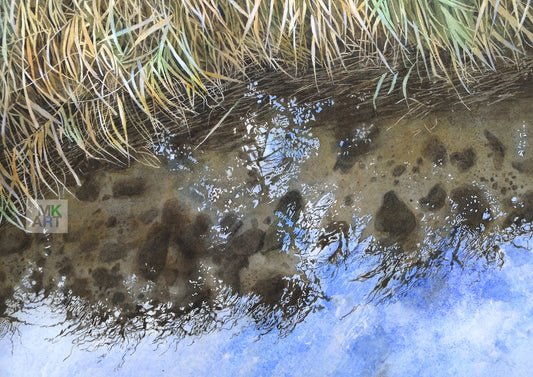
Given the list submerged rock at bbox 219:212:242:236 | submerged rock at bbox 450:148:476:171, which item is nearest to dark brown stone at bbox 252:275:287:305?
submerged rock at bbox 219:212:242:236

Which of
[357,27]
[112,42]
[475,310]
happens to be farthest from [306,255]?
[112,42]

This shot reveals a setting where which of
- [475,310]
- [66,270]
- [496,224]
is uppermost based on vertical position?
[66,270]

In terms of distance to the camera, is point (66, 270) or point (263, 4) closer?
point (263, 4)

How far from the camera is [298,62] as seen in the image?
1.05 metres

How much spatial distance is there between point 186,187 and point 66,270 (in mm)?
328

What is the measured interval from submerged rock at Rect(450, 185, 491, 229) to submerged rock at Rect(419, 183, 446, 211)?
0.03m

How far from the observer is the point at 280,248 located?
1.08 metres

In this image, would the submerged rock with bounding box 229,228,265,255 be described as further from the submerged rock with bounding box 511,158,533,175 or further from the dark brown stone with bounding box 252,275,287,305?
the submerged rock with bounding box 511,158,533,175

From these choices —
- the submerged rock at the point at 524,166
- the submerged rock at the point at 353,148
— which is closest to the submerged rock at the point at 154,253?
the submerged rock at the point at 353,148

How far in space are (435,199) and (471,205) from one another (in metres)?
0.08

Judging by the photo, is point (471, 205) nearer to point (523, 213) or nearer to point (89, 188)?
point (523, 213)

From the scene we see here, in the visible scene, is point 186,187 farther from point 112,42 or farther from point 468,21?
point 468,21

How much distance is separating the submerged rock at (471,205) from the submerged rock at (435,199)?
0.10 feet

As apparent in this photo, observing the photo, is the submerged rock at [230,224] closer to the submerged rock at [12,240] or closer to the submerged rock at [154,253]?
the submerged rock at [154,253]
